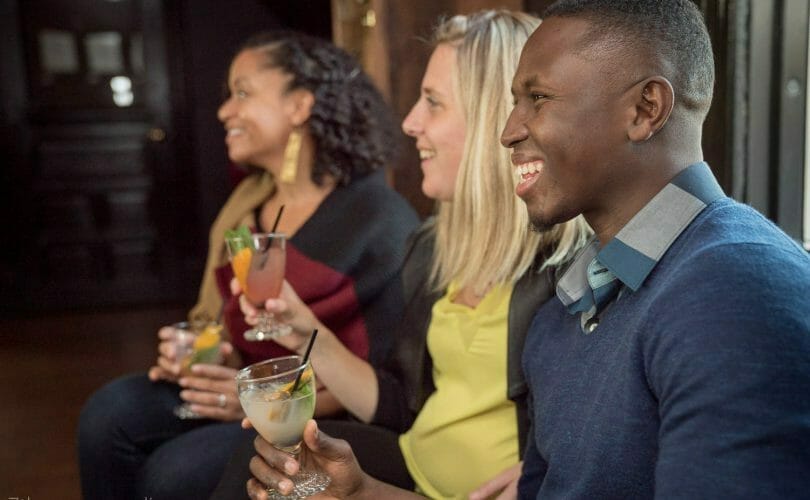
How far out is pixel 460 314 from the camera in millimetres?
1550

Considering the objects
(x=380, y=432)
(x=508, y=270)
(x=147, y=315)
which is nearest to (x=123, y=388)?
(x=380, y=432)

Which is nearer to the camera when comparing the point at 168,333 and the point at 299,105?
the point at 168,333

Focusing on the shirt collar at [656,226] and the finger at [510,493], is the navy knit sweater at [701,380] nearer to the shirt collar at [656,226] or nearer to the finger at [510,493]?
the shirt collar at [656,226]

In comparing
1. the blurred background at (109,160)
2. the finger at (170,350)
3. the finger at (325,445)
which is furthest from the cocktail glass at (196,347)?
the blurred background at (109,160)

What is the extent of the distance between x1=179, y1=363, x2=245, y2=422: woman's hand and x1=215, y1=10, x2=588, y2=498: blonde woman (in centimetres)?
27

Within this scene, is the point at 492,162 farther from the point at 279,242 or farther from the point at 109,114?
the point at 109,114

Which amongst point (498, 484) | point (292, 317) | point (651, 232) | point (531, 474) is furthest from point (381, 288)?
point (651, 232)

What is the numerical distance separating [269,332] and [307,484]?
1.69ft

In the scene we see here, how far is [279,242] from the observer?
71.2 inches

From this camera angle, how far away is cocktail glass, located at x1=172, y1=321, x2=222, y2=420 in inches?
78.3

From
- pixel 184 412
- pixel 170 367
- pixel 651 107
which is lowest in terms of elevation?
pixel 184 412

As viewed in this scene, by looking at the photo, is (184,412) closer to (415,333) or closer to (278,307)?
(278,307)

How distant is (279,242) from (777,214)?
1009mm

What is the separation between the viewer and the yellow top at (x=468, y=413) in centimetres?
144
